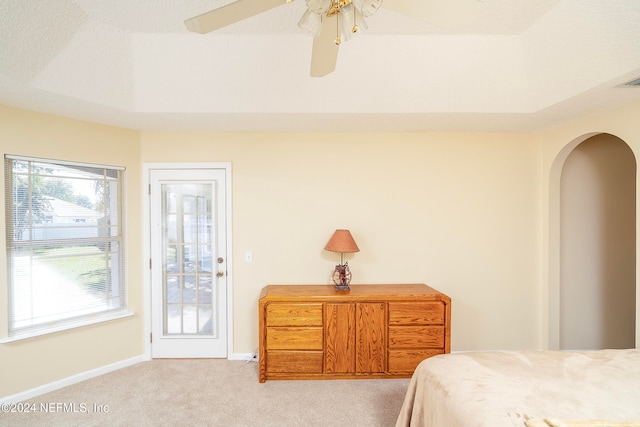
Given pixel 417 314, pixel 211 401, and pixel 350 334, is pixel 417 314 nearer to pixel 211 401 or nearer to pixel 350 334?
pixel 350 334

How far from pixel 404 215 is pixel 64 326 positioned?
3380mm

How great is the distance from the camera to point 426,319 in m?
2.57

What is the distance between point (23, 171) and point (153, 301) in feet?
5.25

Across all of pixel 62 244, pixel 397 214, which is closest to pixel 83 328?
pixel 62 244

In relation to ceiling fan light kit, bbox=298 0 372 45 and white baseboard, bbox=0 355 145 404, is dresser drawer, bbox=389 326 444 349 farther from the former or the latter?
white baseboard, bbox=0 355 145 404

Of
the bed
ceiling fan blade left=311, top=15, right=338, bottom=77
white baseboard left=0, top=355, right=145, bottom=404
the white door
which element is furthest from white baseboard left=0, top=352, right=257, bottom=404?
ceiling fan blade left=311, top=15, right=338, bottom=77

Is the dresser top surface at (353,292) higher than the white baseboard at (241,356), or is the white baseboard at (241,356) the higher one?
the dresser top surface at (353,292)

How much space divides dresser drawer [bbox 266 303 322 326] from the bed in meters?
1.03

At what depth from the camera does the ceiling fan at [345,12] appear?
1.05 meters

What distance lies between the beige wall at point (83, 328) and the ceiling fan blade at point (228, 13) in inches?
87.7

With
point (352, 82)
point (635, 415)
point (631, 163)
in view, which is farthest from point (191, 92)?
point (631, 163)

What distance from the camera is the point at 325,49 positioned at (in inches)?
55.1

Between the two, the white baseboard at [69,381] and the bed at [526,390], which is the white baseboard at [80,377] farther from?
the bed at [526,390]

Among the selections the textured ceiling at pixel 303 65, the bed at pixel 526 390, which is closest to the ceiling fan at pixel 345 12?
the textured ceiling at pixel 303 65
